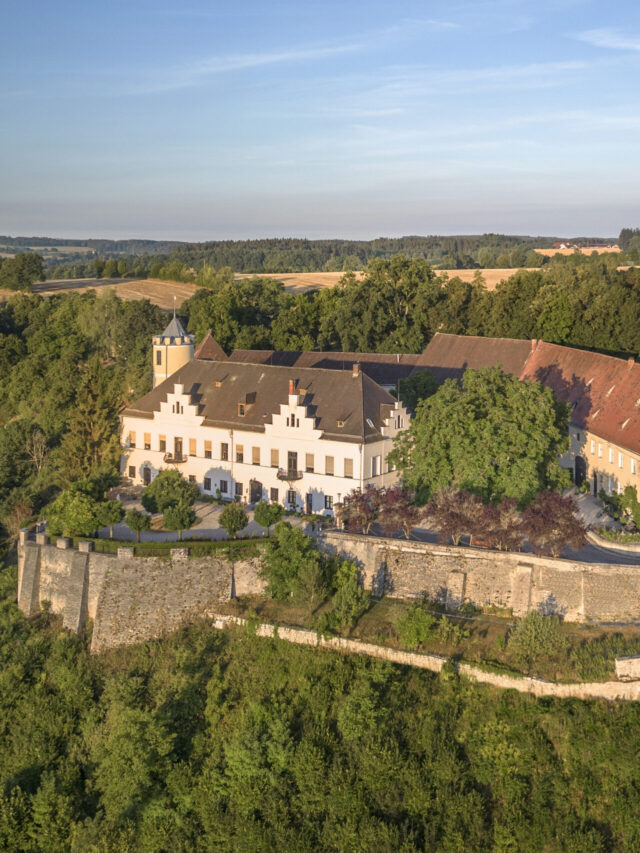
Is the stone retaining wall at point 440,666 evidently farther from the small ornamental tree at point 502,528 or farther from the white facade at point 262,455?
the white facade at point 262,455

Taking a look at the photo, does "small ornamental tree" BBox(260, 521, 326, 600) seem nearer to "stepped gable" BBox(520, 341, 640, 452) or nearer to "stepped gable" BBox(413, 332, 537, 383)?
"stepped gable" BBox(520, 341, 640, 452)

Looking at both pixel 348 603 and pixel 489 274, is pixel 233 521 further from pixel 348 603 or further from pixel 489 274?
pixel 489 274

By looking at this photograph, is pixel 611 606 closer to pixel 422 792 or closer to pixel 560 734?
pixel 560 734

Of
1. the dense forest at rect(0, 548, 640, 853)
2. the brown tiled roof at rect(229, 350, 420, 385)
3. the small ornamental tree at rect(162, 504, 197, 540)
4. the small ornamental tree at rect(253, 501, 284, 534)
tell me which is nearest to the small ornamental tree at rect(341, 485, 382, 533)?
the small ornamental tree at rect(253, 501, 284, 534)

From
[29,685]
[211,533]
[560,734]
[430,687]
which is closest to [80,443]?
[211,533]

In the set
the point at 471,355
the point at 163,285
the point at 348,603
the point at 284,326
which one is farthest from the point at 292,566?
the point at 163,285

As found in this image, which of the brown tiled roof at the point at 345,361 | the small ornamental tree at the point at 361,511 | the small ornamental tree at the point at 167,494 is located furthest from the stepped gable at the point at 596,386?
the small ornamental tree at the point at 167,494
